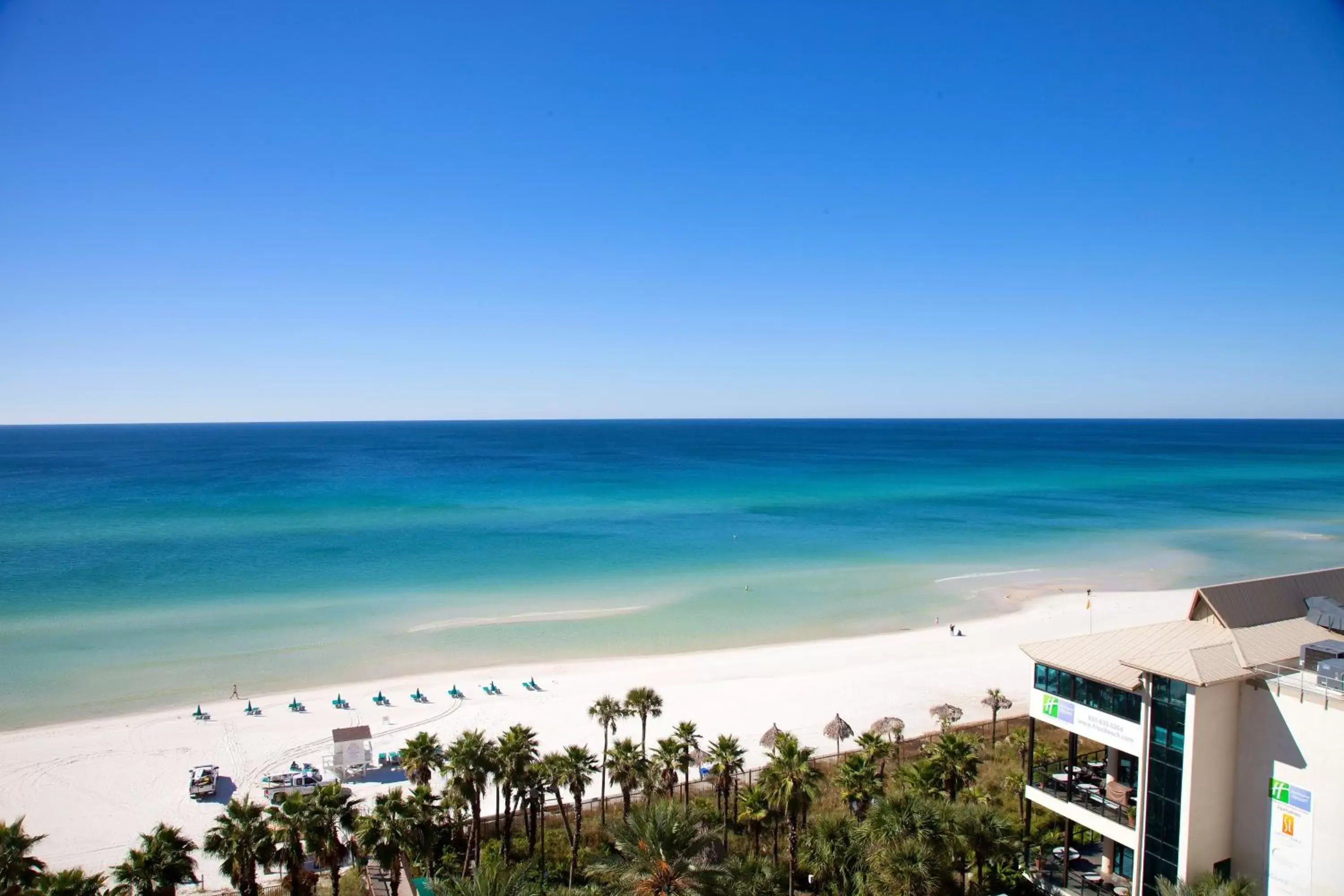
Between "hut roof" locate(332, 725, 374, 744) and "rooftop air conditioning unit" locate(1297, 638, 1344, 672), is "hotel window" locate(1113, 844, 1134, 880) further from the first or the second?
"hut roof" locate(332, 725, 374, 744)

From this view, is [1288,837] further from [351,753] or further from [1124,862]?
[351,753]

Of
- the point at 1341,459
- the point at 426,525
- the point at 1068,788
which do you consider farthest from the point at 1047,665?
the point at 1341,459

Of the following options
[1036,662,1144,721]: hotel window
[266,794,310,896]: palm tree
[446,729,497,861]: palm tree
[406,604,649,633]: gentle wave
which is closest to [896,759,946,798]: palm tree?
[1036,662,1144,721]: hotel window

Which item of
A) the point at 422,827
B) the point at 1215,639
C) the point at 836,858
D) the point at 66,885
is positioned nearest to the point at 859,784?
the point at 836,858

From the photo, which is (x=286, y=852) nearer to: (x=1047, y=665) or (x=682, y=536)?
(x=1047, y=665)

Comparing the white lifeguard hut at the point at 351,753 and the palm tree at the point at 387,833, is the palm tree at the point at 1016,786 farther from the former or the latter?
the white lifeguard hut at the point at 351,753
